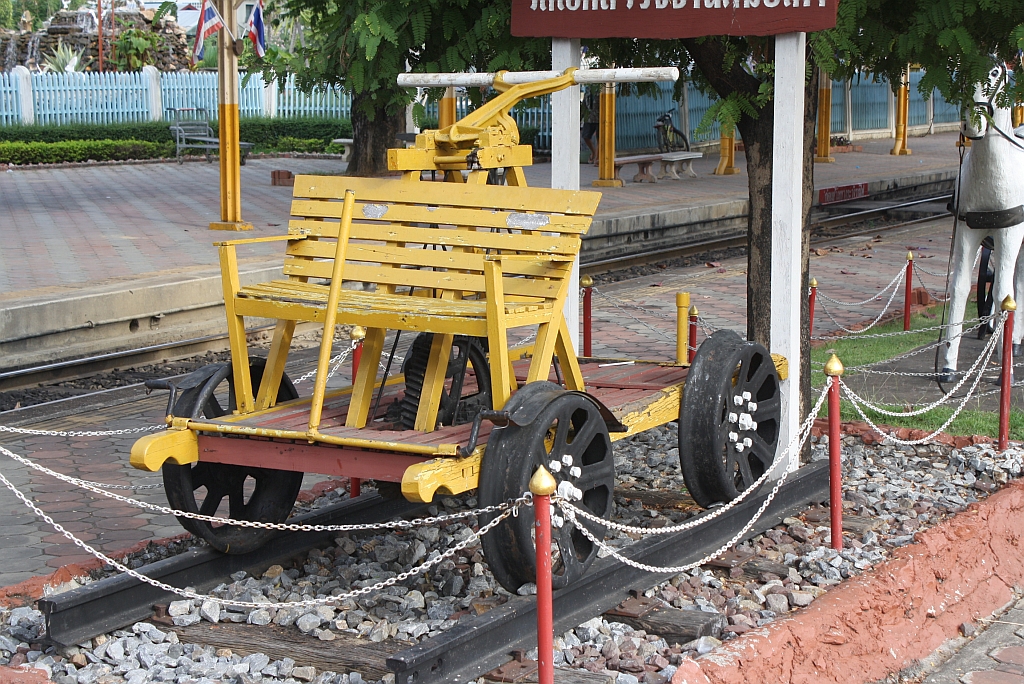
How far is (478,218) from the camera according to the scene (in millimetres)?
5684

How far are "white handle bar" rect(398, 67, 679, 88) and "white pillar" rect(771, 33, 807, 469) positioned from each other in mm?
647

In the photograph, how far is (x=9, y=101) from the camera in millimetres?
29125

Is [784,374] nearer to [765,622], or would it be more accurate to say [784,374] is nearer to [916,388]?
[765,622]

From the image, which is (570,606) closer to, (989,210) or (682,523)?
(682,523)

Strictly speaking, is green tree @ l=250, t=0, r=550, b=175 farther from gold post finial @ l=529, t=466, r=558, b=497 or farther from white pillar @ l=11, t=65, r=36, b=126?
white pillar @ l=11, t=65, r=36, b=126

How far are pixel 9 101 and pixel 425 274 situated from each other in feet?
86.7

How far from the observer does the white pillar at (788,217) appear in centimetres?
641

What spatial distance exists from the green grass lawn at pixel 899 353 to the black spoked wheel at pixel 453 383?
134 inches

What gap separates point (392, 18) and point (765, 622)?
3.97 meters

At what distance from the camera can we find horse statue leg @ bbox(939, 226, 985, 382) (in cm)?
902

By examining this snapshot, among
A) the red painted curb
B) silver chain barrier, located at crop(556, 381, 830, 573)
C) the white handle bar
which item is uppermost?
the white handle bar

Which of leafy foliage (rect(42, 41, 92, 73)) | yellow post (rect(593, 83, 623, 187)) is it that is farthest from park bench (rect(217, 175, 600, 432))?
leafy foliage (rect(42, 41, 92, 73))

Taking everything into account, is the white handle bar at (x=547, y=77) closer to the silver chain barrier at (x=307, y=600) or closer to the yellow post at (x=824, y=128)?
the silver chain barrier at (x=307, y=600)

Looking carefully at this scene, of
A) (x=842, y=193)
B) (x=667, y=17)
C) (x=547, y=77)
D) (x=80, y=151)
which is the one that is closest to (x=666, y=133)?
(x=842, y=193)
